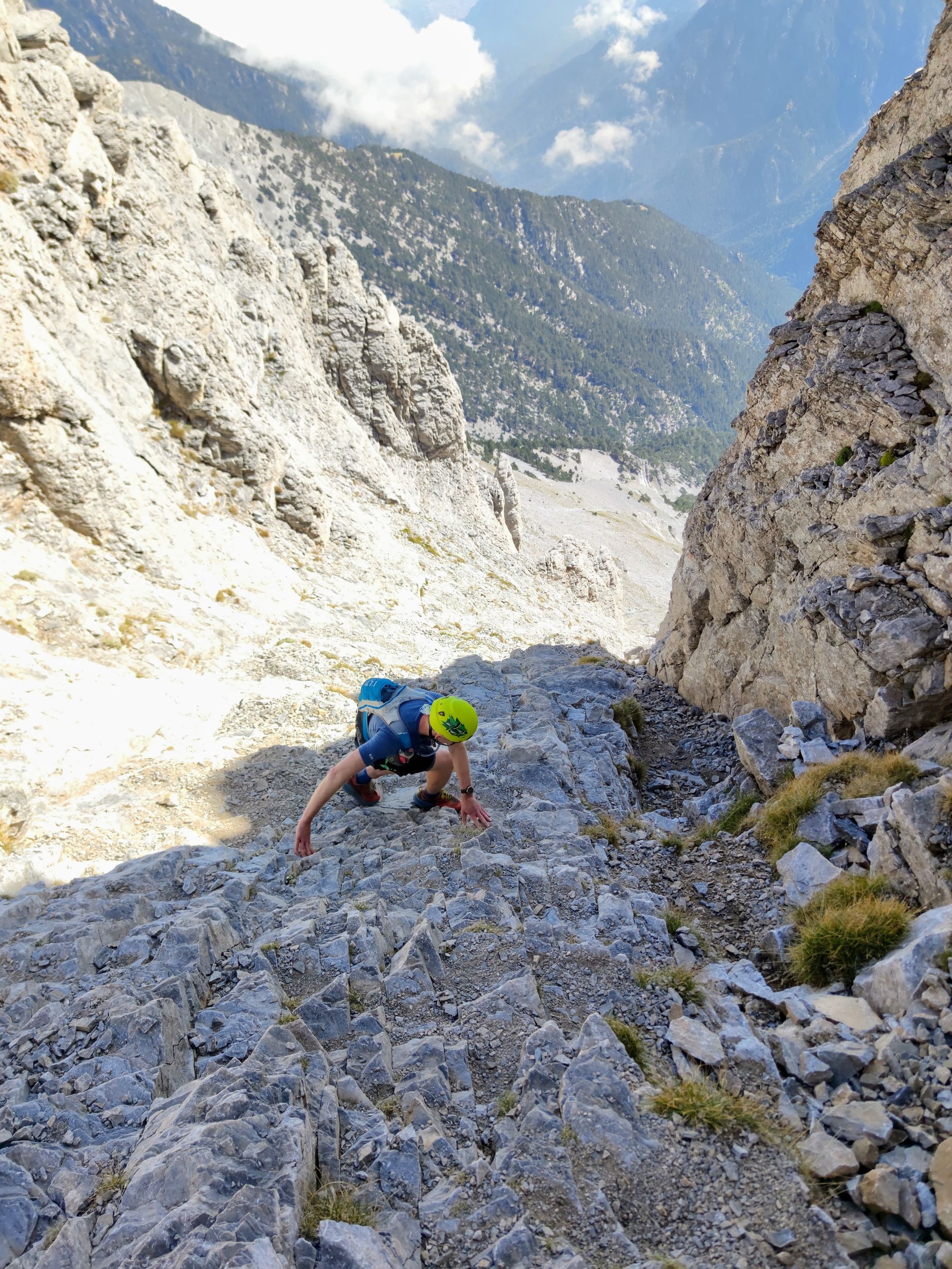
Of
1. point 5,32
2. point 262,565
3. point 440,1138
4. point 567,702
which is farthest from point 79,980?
point 5,32

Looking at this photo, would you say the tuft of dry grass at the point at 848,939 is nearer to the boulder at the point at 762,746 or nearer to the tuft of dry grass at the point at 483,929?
the tuft of dry grass at the point at 483,929

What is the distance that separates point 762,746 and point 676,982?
505 cm

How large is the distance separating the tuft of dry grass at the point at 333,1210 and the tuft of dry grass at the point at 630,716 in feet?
34.0

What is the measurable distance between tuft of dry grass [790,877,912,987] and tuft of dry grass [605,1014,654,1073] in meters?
1.56

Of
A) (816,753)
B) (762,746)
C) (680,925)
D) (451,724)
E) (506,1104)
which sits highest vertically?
(816,753)

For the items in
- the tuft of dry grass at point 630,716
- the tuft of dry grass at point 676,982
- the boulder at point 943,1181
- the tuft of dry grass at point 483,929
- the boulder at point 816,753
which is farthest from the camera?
the tuft of dry grass at point 630,716

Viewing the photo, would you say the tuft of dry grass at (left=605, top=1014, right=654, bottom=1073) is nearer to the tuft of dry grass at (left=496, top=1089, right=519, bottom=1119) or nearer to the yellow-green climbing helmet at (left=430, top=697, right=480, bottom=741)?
the tuft of dry grass at (left=496, top=1089, right=519, bottom=1119)

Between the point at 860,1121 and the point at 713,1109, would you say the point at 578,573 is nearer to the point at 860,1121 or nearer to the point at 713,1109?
the point at 713,1109

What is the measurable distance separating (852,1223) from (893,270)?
12.7 m

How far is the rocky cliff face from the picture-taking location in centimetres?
1251

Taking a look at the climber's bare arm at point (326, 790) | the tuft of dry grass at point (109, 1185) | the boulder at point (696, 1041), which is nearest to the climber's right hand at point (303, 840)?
the climber's bare arm at point (326, 790)

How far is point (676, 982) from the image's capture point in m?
5.62

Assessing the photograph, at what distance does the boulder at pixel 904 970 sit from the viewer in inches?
186

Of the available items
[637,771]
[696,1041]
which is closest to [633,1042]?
[696,1041]
